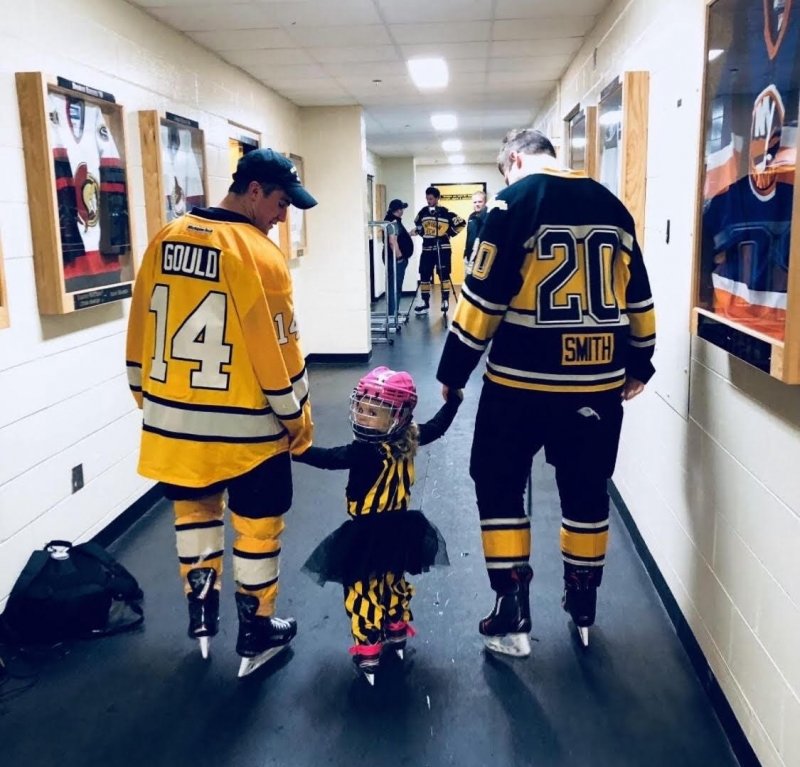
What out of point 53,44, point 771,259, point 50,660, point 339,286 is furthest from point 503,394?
point 339,286

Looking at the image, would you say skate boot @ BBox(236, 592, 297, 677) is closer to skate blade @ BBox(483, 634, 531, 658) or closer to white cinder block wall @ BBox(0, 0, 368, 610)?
skate blade @ BBox(483, 634, 531, 658)

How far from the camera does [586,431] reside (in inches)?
93.2

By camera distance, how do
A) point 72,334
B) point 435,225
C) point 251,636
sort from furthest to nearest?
1. point 435,225
2. point 72,334
3. point 251,636

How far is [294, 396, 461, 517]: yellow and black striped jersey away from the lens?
7.38ft

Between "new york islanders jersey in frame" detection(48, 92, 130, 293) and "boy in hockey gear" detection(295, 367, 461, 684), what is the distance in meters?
1.39

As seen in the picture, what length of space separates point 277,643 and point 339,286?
5.19 meters

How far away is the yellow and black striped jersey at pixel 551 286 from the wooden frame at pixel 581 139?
53.9 inches

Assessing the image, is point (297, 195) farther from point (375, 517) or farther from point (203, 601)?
point (203, 601)

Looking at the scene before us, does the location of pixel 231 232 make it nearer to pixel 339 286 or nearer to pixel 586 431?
pixel 586 431

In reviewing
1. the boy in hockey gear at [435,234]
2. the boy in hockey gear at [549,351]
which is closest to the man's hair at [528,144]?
the boy in hockey gear at [549,351]

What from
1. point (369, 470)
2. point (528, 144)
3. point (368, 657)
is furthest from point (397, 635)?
point (528, 144)

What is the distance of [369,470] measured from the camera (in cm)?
225

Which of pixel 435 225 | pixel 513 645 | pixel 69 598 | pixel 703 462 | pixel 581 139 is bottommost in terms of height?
pixel 513 645

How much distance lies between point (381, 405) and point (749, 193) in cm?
103
